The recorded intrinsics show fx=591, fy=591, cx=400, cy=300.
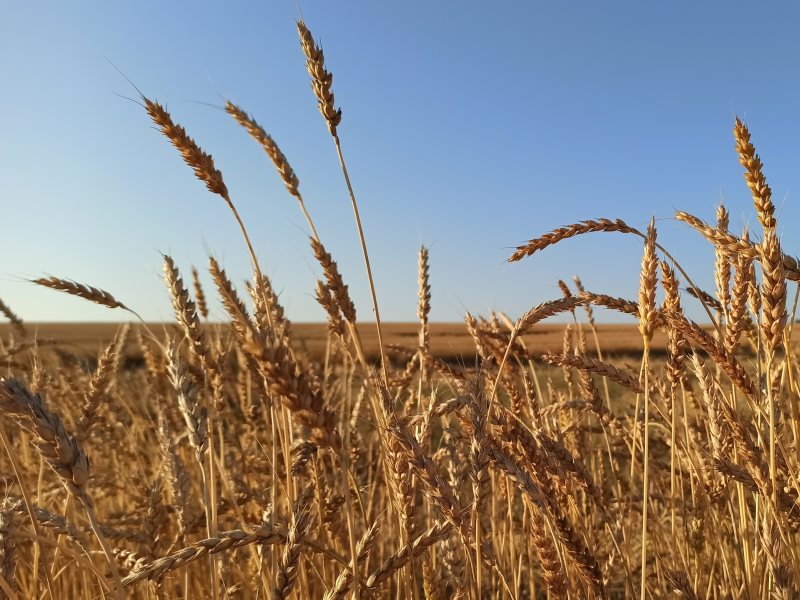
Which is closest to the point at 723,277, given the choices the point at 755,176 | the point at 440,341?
the point at 755,176

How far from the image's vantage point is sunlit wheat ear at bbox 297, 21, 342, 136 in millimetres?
1684

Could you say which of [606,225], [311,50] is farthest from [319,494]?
[311,50]

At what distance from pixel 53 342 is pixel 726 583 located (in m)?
5.14

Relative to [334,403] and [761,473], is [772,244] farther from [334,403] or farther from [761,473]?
[334,403]

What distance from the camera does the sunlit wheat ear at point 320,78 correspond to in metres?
1.68

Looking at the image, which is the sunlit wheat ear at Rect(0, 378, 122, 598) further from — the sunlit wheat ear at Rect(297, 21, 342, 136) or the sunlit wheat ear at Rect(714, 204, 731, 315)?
the sunlit wheat ear at Rect(714, 204, 731, 315)

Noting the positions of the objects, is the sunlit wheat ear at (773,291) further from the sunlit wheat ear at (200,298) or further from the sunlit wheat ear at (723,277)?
the sunlit wheat ear at (200,298)

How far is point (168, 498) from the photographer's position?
11.5 feet

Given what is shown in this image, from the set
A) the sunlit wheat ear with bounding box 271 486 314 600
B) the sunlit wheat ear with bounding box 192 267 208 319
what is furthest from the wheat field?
the sunlit wheat ear with bounding box 192 267 208 319

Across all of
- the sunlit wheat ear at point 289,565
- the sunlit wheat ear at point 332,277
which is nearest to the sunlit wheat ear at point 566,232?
the sunlit wheat ear at point 332,277

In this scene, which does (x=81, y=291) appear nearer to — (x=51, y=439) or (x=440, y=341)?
(x=51, y=439)

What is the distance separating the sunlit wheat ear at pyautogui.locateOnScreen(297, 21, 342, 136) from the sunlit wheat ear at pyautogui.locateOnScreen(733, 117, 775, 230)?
119 centimetres

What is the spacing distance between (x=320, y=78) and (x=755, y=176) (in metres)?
1.28

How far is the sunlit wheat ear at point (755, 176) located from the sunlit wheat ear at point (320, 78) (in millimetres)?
1191
